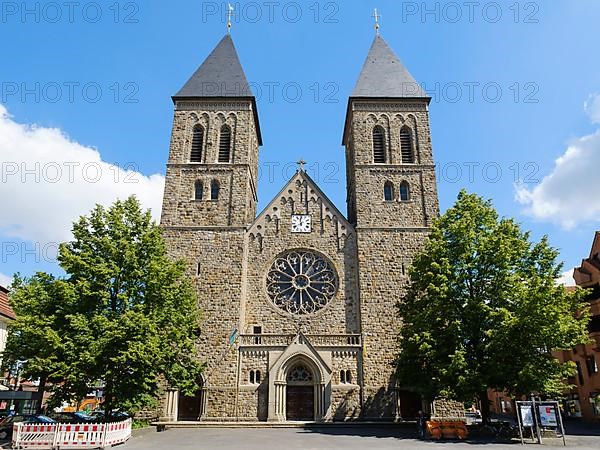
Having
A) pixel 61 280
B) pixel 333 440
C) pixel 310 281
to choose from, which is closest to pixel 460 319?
pixel 333 440

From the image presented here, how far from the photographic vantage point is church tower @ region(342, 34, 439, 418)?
86.4ft

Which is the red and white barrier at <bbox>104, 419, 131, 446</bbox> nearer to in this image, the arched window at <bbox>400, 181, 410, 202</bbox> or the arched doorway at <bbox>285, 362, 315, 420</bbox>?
the arched doorway at <bbox>285, 362, 315, 420</bbox>

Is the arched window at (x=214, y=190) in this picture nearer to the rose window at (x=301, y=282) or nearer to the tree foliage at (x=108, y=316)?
the rose window at (x=301, y=282)

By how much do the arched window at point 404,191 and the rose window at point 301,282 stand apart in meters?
7.00

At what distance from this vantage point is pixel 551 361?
713 inches

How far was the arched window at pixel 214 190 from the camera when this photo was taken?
101 feet

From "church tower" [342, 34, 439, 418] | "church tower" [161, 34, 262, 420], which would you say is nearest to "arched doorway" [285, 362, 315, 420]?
"church tower" [342, 34, 439, 418]

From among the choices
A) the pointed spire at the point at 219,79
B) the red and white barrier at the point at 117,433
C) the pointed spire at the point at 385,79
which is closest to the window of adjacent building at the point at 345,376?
the red and white barrier at the point at 117,433

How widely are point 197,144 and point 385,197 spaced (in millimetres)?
13908

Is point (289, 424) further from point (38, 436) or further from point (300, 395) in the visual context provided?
point (38, 436)

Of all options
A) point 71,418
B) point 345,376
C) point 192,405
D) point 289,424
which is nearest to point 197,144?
point 192,405

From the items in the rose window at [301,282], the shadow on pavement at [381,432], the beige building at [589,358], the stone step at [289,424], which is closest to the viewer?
the shadow on pavement at [381,432]

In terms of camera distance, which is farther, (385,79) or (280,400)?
(385,79)

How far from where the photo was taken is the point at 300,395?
25594 mm
